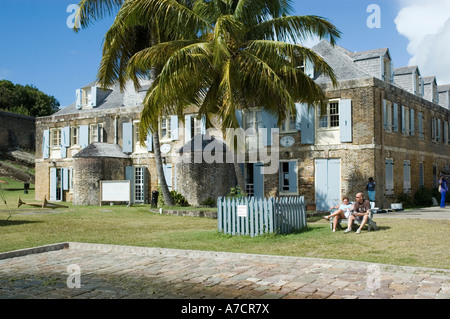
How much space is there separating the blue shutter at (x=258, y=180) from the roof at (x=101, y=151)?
361 inches

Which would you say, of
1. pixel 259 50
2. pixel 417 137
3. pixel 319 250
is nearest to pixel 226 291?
pixel 319 250

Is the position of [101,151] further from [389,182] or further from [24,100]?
[24,100]

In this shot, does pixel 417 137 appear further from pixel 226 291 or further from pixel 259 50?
pixel 226 291

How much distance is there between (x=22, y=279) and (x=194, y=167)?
656 inches

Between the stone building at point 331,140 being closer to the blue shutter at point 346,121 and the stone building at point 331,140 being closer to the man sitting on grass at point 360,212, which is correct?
→ the blue shutter at point 346,121

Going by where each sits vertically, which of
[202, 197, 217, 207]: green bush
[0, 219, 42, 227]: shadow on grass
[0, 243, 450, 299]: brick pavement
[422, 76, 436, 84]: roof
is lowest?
[0, 243, 450, 299]: brick pavement

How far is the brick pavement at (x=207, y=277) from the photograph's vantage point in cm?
643

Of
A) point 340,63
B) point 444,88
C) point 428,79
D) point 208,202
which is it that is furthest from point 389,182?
point 444,88

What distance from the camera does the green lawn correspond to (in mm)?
9508

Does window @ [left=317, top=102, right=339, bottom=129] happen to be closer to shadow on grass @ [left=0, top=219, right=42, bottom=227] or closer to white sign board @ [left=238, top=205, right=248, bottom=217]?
white sign board @ [left=238, top=205, right=248, bottom=217]

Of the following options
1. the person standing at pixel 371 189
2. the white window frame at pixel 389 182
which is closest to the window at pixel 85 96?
the white window frame at pixel 389 182

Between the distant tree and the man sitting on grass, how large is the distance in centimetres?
6031

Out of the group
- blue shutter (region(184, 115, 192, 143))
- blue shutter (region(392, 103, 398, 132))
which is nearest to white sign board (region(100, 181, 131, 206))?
blue shutter (region(184, 115, 192, 143))

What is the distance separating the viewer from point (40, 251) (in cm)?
1051
